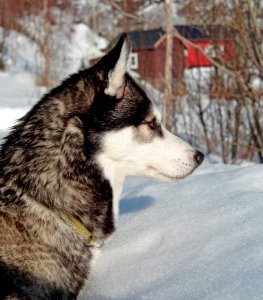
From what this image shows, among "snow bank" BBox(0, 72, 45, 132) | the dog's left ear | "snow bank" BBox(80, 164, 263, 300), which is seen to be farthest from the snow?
"snow bank" BBox(0, 72, 45, 132)

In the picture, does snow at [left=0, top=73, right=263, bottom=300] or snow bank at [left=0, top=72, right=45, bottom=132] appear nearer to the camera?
snow at [left=0, top=73, right=263, bottom=300]

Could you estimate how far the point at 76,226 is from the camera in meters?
2.47

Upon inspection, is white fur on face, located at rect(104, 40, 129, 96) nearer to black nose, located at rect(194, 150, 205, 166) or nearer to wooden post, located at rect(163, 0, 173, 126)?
black nose, located at rect(194, 150, 205, 166)

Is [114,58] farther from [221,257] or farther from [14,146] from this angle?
[221,257]

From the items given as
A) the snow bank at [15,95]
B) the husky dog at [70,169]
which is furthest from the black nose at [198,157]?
the snow bank at [15,95]

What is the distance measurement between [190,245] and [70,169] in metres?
Result: 0.72

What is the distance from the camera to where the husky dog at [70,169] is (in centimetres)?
231

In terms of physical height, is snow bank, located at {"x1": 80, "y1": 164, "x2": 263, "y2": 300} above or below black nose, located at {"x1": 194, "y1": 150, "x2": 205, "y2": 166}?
below

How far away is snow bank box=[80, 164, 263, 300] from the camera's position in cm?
209

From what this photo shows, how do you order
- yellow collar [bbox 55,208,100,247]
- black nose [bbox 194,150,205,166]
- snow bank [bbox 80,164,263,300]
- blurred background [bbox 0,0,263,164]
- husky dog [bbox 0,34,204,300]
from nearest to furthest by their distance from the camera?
snow bank [bbox 80,164,263,300]
husky dog [bbox 0,34,204,300]
yellow collar [bbox 55,208,100,247]
black nose [bbox 194,150,205,166]
blurred background [bbox 0,0,263,164]

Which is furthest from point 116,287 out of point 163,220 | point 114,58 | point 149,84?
point 149,84

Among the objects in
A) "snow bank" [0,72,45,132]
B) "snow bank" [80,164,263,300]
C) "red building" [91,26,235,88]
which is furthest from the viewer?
"snow bank" [0,72,45,132]

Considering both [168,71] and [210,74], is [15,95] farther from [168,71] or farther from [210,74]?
[210,74]

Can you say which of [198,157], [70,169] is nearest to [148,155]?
[198,157]
